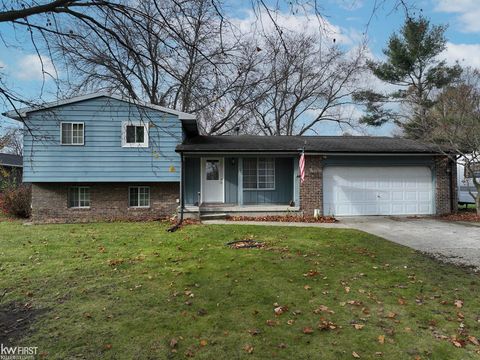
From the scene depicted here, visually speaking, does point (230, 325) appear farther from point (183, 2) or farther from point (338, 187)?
point (338, 187)

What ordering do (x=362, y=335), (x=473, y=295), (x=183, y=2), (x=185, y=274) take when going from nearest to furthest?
(x=362, y=335)
(x=183, y=2)
(x=473, y=295)
(x=185, y=274)

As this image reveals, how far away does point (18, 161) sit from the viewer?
33.6 m

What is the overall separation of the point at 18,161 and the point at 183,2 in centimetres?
3479

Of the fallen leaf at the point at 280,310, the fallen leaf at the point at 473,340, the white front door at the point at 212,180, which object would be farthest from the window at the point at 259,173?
the fallen leaf at the point at 473,340

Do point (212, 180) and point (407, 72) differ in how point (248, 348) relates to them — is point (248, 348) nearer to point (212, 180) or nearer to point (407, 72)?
point (212, 180)

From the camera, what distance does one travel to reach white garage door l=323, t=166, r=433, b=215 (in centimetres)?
1520

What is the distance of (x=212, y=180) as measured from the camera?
53.7 feet

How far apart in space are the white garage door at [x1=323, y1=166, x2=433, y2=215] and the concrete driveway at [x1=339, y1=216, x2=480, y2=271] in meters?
0.60

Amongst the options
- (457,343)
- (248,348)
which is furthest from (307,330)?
(457,343)

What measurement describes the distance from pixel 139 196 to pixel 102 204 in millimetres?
1485

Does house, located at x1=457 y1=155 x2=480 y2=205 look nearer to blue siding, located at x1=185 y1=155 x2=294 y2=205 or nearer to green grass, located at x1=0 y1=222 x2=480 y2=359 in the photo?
blue siding, located at x1=185 y1=155 x2=294 y2=205

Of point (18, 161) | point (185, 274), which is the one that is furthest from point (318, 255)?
point (18, 161)

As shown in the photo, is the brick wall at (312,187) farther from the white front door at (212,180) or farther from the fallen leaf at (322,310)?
the fallen leaf at (322,310)

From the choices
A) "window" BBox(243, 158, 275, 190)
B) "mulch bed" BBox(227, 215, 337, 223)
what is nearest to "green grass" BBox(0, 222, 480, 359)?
"mulch bed" BBox(227, 215, 337, 223)
